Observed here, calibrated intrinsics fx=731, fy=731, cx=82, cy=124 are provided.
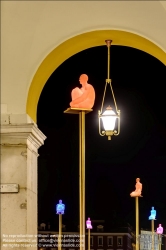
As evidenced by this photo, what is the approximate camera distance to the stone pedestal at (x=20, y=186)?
8.70 metres

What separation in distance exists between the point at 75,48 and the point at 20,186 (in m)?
2.05

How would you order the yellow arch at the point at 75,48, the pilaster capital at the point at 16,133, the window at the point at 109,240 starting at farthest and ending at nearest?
Answer: the window at the point at 109,240, the yellow arch at the point at 75,48, the pilaster capital at the point at 16,133

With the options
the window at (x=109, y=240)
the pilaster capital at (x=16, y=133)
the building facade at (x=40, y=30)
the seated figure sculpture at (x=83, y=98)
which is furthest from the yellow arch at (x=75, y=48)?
the window at (x=109, y=240)

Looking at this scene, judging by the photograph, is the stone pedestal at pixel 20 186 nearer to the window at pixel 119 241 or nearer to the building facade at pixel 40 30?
the building facade at pixel 40 30

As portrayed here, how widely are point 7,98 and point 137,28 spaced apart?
1.84 m

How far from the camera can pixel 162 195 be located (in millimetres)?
30016

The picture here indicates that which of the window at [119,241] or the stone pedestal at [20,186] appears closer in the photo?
the stone pedestal at [20,186]

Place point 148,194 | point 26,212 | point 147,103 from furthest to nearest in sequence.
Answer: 1. point 148,194
2. point 147,103
3. point 26,212

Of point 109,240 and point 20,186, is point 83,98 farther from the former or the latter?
point 109,240

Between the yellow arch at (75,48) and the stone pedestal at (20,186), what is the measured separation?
430 mm

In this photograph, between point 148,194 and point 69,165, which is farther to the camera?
point 148,194

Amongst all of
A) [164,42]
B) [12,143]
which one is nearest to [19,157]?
[12,143]

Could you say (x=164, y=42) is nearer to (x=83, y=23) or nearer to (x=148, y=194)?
(x=83, y=23)

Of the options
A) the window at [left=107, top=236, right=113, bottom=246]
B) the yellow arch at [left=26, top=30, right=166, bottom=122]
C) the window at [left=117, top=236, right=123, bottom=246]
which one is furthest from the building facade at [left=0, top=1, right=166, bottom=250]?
the window at [left=117, top=236, right=123, bottom=246]
